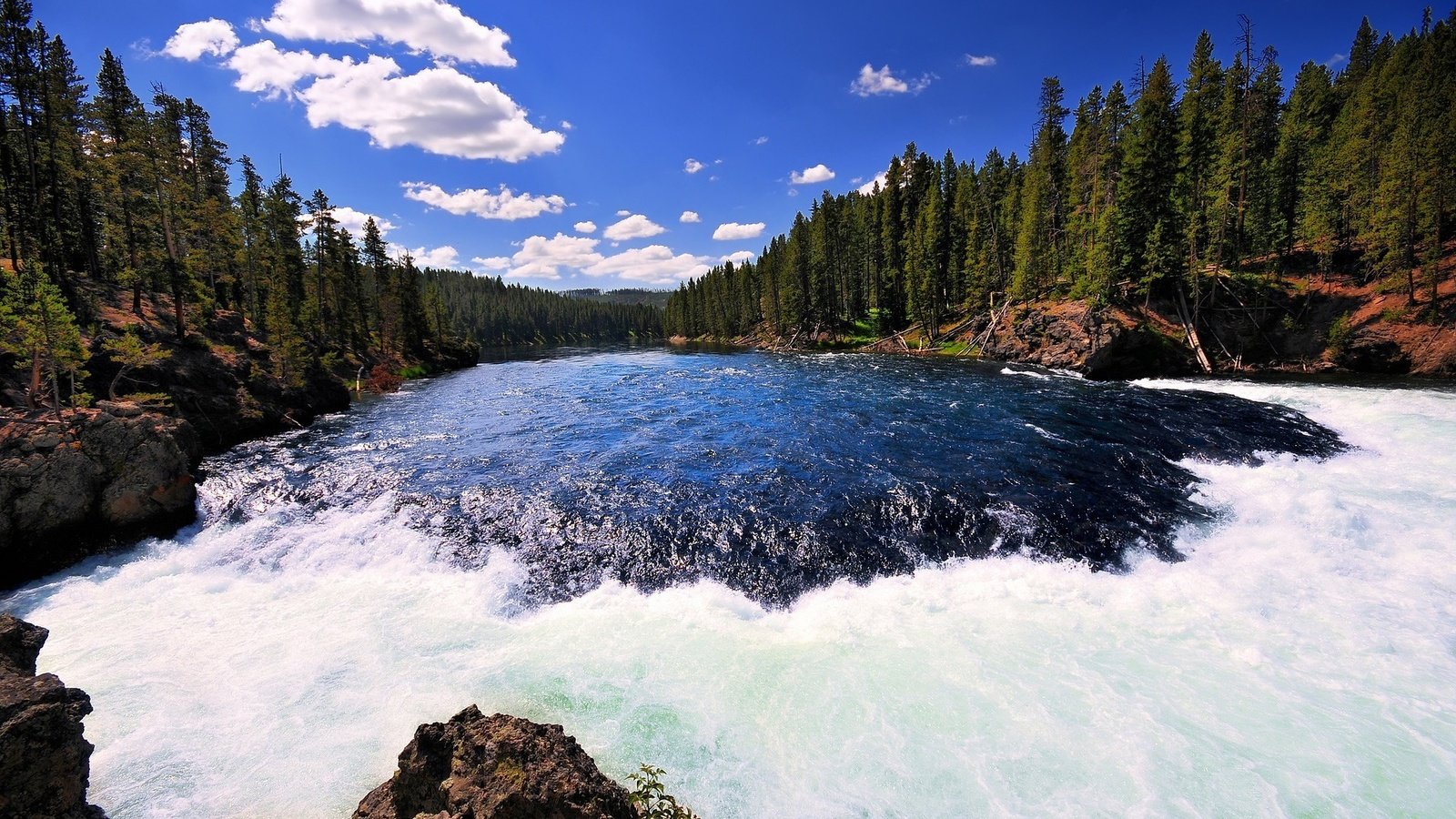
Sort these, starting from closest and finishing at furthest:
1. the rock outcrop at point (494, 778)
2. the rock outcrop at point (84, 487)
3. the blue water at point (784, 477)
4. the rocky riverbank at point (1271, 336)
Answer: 1. the rock outcrop at point (494, 778)
2. the blue water at point (784, 477)
3. the rock outcrop at point (84, 487)
4. the rocky riverbank at point (1271, 336)

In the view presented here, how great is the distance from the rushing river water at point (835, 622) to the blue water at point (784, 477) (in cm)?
15

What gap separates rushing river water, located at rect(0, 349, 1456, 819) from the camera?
7.04 m

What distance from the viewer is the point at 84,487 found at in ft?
46.9

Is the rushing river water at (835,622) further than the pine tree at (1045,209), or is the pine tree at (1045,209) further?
the pine tree at (1045,209)

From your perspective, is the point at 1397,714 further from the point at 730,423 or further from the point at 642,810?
the point at 730,423

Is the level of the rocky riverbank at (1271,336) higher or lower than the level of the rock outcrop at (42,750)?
higher

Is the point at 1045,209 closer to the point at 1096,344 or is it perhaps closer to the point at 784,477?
the point at 1096,344

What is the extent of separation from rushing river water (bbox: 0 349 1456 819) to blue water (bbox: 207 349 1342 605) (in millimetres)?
147

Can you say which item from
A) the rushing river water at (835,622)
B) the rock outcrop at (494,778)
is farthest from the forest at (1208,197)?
the rock outcrop at (494,778)

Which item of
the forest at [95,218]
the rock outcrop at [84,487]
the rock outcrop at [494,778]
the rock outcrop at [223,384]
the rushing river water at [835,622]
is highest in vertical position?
the forest at [95,218]

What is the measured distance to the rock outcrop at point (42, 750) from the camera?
17.0 feet

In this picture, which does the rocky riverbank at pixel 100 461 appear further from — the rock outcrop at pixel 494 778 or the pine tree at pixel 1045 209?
the pine tree at pixel 1045 209

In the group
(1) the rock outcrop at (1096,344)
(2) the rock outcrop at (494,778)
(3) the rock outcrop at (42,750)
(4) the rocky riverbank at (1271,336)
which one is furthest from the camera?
(1) the rock outcrop at (1096,344)

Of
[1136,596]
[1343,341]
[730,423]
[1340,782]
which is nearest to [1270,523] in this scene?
[1136,596]
